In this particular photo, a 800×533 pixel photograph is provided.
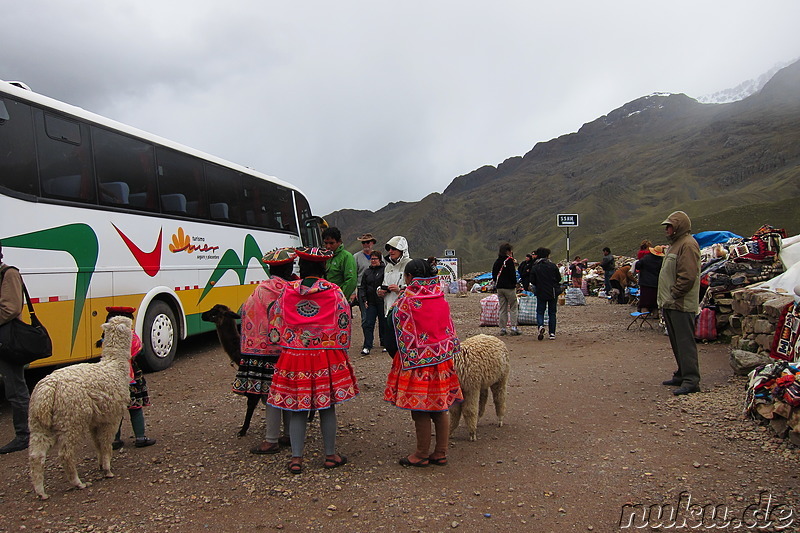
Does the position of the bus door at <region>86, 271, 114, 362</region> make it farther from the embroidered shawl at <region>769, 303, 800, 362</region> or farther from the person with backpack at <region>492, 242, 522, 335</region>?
the embroidered shawl at <region>769, 303, 800, 362</region>

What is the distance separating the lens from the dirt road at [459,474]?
3406 mm

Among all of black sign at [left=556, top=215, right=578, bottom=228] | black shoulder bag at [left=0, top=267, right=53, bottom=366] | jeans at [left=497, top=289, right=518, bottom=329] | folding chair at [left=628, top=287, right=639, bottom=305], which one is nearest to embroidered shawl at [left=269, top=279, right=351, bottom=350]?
black shoulder bag at [left=0, top=267, right=53, bottom=366]

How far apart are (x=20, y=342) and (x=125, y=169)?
400 centimetres

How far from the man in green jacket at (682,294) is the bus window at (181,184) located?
25.0 ft

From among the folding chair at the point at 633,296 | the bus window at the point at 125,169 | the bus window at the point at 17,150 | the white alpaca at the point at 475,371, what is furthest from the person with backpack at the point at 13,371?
the folding chair at the point at 633,296

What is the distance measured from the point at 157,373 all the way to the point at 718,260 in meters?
10.8

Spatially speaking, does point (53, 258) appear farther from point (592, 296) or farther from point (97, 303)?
point (592, 296)

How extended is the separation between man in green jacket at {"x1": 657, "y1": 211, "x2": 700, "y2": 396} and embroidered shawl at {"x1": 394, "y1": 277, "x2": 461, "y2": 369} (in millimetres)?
3525

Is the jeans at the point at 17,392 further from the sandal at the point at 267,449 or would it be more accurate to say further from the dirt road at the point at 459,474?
the sandal at the point at 267,449

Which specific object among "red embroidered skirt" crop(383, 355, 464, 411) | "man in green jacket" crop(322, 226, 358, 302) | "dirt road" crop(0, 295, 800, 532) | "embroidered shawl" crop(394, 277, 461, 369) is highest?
"man in green jacket" crop(322, 226, 358, 302)

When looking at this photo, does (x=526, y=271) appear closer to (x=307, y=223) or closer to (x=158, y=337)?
(x=307, y=223)

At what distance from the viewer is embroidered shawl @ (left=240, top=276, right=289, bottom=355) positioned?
14.8ft

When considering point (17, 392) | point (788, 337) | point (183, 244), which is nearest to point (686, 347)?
point (788, 337)

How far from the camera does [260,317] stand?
178 inches
